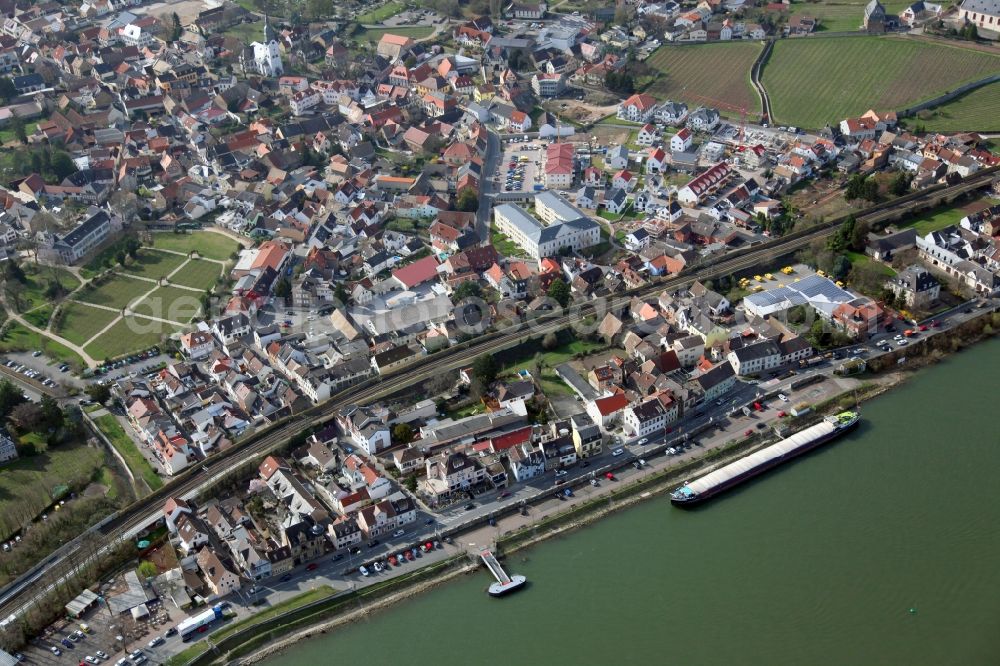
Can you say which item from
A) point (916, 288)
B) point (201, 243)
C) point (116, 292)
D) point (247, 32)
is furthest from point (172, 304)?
point (247, 32)

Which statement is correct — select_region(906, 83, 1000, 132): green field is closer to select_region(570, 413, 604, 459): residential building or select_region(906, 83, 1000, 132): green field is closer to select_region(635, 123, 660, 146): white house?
select_region(635, 123, 660, 146): white house

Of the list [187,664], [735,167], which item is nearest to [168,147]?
[735,167]

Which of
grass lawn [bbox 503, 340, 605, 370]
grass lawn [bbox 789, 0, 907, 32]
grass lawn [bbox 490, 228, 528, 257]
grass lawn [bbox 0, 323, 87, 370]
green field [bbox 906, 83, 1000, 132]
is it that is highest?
A: grass lawn [bbox 789, 0, 907, 32]

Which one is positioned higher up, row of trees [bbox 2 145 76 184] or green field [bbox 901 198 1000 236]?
green field [bbox 901 198 1000 236]

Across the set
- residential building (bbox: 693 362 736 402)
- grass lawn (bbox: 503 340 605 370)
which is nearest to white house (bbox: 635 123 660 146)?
grass lawn (bbox: 503 340 605 370)

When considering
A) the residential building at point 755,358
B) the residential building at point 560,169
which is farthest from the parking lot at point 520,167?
the residential building at point 755,358

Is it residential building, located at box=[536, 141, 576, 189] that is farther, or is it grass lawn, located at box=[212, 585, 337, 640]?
residential building, located at box=[536, 141, 576, 189]
